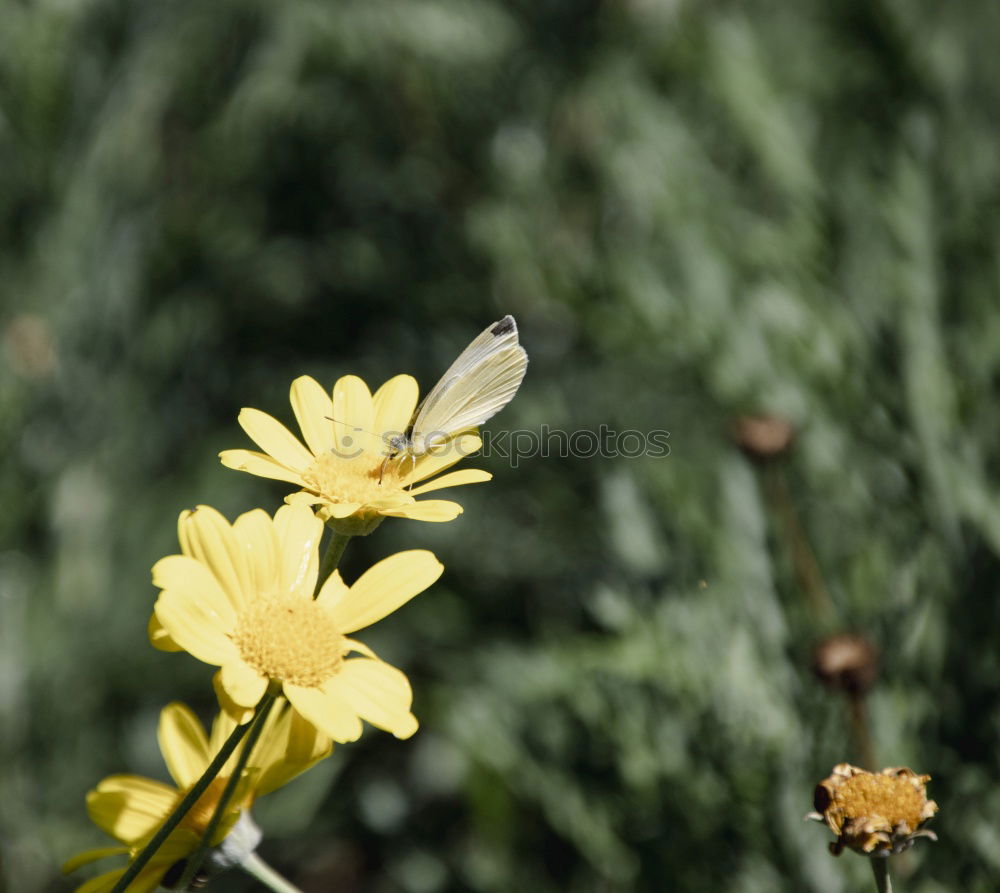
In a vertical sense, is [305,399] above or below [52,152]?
below

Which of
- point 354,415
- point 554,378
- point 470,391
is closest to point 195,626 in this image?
Result: point 354,415

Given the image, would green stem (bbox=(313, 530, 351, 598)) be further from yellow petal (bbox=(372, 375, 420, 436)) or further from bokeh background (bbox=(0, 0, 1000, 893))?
bokeh background (bbox=(0, 0, 1000, 893))

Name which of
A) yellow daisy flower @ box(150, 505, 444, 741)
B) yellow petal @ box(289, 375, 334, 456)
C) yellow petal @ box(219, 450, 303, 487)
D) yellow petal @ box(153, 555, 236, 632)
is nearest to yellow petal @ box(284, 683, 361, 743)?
yellow daisy flower @ box(150, 505, 444, 741)

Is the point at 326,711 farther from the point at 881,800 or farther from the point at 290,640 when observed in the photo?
the point at 881,800

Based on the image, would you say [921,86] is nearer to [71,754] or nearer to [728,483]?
[728,483]

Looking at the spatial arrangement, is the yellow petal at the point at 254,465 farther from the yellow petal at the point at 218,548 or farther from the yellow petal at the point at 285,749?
the yellow petal at the point at 285,749

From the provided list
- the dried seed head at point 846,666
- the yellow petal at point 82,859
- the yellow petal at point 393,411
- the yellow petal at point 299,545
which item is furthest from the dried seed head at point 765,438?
the yellow petal at point 82,859

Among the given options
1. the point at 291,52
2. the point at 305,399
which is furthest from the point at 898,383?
the point at 291,52
